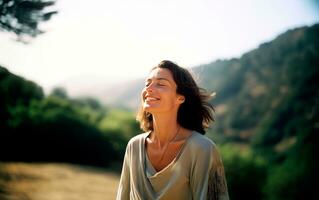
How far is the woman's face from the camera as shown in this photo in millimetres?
1903

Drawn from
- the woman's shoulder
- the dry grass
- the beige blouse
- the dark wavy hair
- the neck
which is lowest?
the dry grass

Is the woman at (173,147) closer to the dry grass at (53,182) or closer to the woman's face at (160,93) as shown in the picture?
the woman's face at (160,93)

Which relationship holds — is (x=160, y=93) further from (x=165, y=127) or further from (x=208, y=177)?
(x=208, y=177)

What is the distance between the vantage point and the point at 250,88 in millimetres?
33344

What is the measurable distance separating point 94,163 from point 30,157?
3678mm

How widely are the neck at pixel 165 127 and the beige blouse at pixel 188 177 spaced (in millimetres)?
109

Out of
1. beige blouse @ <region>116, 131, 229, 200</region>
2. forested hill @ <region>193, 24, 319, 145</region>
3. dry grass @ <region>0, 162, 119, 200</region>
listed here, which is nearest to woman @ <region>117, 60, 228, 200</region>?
beige blouse @ <region>116, 131, 229, 200</region>

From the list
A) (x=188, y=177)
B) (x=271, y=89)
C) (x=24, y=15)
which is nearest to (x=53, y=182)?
(x=24, y=15)

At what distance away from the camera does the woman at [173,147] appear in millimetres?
1796

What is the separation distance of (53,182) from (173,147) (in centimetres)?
1039

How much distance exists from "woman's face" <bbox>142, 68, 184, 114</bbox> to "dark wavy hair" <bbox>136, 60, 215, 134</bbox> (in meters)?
0.03

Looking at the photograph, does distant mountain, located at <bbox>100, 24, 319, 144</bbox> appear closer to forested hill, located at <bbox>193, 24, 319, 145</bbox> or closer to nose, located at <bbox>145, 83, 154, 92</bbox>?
forested hill, located at <bbox>193, 24, 319, 145</bbox>

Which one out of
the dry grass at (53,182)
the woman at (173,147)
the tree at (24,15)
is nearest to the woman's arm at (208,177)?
the woman at (173,147)

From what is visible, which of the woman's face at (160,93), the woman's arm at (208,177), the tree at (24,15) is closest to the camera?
the woman's arm at (208,177)
